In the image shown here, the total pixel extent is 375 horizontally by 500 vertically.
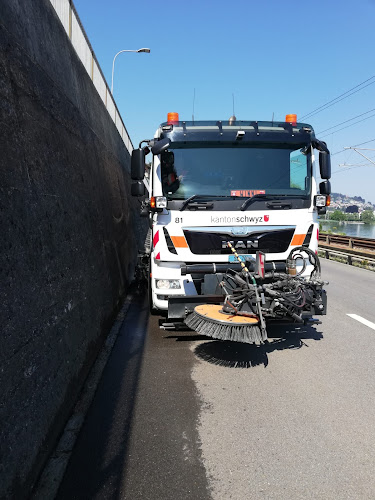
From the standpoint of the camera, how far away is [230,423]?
3.34 meters

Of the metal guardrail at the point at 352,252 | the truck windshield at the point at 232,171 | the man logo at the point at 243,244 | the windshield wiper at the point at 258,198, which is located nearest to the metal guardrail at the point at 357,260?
the metal guardrail at the point at 352,252

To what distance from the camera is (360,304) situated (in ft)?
27.2

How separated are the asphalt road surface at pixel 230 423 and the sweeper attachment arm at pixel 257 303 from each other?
1.80ft

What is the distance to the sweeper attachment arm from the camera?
4312 mm

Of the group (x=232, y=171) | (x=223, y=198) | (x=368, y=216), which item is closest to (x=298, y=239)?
(x=223, y=198)

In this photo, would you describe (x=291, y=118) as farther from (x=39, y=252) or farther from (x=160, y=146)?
(x=39, y=252)

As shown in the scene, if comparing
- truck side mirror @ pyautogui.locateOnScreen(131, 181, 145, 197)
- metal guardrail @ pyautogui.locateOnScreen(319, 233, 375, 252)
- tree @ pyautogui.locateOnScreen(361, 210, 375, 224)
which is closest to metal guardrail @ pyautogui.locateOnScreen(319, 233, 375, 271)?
metal guardrail @ pyautogui.locateOnScreen(319, 233, 375, 252)

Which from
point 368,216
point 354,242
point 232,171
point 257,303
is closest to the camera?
point 257,303

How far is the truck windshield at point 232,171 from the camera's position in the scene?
17.6ft

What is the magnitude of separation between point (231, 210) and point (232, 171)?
66 centimetres

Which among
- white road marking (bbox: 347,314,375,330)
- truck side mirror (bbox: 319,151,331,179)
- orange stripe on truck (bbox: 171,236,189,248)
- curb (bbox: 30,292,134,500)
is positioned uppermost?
truck side mirror (bbox: 319,151,331,179)

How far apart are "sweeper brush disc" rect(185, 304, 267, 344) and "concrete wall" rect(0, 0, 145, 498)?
1.45m

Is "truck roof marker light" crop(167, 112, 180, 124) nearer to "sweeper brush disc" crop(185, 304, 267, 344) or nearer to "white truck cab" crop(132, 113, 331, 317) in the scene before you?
"white truck cab" crop(132, 113, 331, 317)

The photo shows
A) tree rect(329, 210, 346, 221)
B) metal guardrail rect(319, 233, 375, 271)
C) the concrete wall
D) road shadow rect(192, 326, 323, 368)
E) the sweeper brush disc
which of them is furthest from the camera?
tree rect(329, 210, 346, 221)
